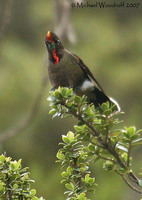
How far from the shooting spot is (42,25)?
904 cm

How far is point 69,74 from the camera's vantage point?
8.28 ft

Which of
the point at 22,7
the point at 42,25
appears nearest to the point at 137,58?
the point at 42,25

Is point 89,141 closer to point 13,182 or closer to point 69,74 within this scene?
point 13,182

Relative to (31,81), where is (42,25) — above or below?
above

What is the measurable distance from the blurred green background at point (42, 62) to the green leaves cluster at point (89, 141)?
457 cm

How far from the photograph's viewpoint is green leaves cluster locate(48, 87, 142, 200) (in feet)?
4.78

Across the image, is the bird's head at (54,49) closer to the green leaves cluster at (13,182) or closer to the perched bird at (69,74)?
the perched bird at (69,74)

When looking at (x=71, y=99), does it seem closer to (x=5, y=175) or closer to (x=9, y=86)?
(x=5, y=175)

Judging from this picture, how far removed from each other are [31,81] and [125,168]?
5.95 metres

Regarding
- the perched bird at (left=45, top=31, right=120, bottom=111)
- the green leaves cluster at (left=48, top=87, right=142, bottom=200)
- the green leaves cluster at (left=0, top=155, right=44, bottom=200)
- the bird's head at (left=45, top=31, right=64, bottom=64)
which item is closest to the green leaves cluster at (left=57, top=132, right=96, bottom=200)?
the green leaves cluster at (left=48, top=87, right=142, bottom=200)

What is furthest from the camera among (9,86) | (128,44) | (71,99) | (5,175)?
(128,44)

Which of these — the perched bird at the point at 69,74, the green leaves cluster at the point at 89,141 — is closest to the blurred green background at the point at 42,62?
the perched bird at the point at 69,74

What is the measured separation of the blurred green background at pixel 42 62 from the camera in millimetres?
7043

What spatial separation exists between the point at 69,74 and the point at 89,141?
1.07m
